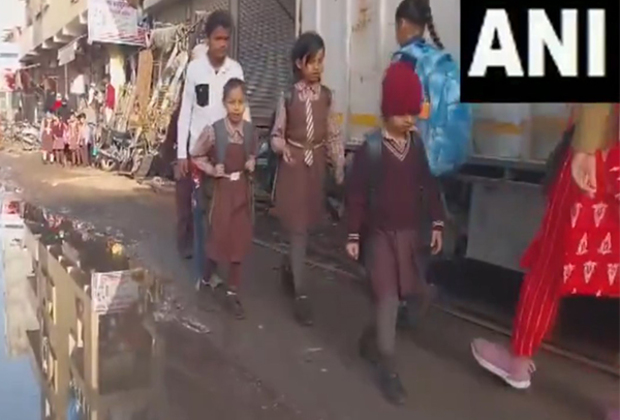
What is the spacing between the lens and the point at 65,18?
1058 inches

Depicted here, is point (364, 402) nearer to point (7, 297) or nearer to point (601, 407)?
point (601, 407)

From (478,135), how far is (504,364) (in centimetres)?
166

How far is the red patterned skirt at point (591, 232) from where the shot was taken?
3211mm

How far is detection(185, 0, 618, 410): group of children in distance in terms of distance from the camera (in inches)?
151

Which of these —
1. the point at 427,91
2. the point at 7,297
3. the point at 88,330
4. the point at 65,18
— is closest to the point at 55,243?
the point at 7,297

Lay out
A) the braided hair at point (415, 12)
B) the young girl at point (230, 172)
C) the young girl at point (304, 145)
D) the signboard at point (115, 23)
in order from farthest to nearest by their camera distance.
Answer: the signboard at point (115, 23), the young girl at point (230, 172), the young girl at point (304, 145), the braided hair at point (415, 12)

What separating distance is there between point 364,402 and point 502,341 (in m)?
1.19

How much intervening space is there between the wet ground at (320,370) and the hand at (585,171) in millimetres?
1115

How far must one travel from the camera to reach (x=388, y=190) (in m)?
3.84

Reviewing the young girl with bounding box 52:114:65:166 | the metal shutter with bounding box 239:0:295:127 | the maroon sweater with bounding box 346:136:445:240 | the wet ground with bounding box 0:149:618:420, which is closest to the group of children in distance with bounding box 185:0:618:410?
the maroon sweater with bounding box 346:136:445:240

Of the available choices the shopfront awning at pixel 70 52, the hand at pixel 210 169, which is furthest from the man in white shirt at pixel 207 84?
the shopfront awning at pixel 70 52

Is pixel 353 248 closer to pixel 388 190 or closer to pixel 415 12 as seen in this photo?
pixel 388 190

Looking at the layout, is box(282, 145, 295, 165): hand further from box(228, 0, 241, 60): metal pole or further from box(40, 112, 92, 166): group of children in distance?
box(40, 112, 92, 166): group of children in distance

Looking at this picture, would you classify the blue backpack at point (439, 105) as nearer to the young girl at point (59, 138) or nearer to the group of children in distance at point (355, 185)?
the group of children in distance at point (355, 185)
